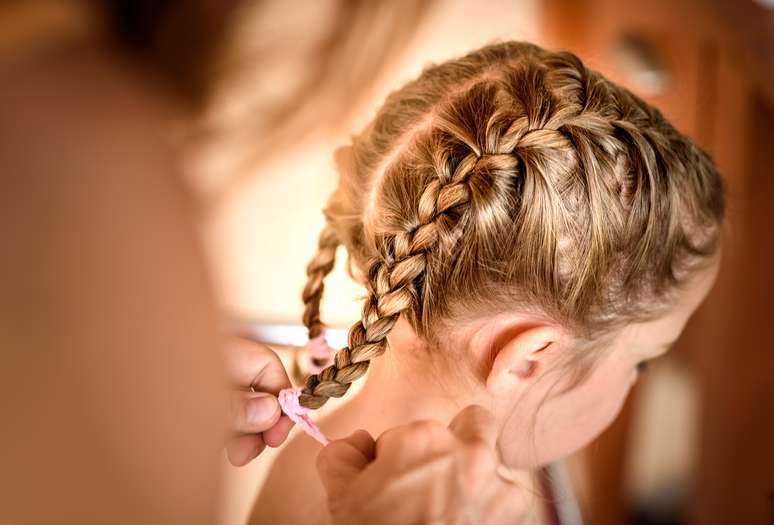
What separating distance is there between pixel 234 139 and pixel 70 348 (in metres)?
0.20

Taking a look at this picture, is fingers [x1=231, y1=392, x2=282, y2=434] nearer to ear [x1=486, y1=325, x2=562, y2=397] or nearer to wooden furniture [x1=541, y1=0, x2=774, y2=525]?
ear [x1=486, y1=325, x2=562, y2=397]

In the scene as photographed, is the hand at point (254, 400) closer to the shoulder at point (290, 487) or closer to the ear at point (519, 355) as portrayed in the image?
the shoulder at point (290, 487)

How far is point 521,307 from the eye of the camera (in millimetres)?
503

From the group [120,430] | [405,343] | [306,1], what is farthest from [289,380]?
[306,1]

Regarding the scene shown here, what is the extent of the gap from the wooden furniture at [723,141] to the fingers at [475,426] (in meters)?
0.52

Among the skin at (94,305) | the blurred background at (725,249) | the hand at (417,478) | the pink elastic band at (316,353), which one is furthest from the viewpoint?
the blurred background at (725,249)

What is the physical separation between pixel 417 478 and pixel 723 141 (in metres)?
0.76

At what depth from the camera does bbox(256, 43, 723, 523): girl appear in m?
0.47

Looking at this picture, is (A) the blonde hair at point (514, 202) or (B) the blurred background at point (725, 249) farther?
(B) the blurred background at point (725, 249)

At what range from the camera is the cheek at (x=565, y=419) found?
0.57 m

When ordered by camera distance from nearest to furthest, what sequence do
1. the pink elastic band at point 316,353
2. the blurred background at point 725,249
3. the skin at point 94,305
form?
1. the skin at point 94,305
2. the pink elastic band at point 316,353
3. the blurred background at point 725,249

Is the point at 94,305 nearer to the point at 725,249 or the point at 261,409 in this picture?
the point at 261,409

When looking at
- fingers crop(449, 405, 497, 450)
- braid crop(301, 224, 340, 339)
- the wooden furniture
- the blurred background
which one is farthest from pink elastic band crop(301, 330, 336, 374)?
the wooden furniture

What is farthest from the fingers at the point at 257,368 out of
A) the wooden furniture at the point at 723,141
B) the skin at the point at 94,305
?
the wooden furniture at the point at 723,141
